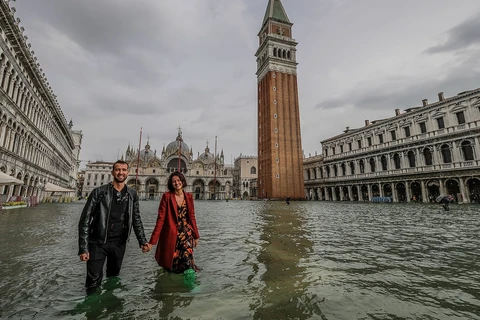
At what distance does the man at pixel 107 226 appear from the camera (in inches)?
120

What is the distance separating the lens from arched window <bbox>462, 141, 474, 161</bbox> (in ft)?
83.9

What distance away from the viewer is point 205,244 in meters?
6.19

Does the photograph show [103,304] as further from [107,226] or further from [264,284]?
[264,284]

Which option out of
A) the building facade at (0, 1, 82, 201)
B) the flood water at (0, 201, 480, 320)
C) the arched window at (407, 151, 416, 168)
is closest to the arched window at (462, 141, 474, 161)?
the arched window at (407, 151, 416, 168)

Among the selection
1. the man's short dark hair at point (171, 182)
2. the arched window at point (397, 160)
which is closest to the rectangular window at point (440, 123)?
the arched window at point (397, 160)

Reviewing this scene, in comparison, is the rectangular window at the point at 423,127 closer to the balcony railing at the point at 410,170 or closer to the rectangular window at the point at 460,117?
the rectangular window at the point at 460,117

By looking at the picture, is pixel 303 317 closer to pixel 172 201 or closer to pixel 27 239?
pixel 172 201

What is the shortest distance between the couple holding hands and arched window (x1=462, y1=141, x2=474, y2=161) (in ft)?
106

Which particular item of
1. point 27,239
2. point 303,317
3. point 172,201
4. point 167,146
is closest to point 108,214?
point 172,201

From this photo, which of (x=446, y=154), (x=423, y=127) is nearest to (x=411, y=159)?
(x=446, y=154)

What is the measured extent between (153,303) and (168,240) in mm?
798

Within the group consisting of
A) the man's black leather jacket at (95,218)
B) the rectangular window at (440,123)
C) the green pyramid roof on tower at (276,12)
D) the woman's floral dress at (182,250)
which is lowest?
the woman's floral dress at (182,250)

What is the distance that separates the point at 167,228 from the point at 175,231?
13 cm

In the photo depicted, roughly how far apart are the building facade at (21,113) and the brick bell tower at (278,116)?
32.4m
